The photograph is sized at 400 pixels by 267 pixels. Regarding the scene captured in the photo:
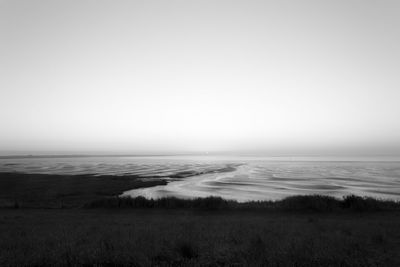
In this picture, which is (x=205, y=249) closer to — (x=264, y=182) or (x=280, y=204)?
(x=280, y=204)

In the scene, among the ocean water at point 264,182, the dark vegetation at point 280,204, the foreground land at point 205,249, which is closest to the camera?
the foreground land at point 205,249

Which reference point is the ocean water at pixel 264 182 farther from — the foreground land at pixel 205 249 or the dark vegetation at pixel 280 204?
the foreground land at pixel 205 249

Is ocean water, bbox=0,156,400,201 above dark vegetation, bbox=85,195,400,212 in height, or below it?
below

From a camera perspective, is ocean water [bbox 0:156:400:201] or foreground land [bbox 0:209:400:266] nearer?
foreground land [bbox 0:209:400:266]

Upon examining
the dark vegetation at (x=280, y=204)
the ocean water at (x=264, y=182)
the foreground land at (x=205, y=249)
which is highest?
the foreground land at (x=205, y=249)

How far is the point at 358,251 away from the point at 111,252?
8.00 metres

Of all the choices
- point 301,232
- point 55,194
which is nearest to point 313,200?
point 301,232

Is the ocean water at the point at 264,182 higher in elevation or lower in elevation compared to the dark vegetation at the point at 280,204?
lower

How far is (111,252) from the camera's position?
840 centimetres

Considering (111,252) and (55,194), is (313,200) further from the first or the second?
(55,194)

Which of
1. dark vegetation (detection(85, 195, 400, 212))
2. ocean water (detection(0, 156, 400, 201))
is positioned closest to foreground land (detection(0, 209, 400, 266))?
dark vegetation (detection(85, 195, 400, 212))

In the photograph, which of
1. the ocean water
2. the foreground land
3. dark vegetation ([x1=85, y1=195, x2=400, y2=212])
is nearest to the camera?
the foreground land

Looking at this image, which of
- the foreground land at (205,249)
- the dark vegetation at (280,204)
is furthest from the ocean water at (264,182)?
the foreground land at (205,249)

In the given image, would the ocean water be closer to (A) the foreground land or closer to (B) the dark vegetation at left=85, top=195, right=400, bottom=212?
(B) the dark vegetation at left=85, top=195, right=400, bottom=212
